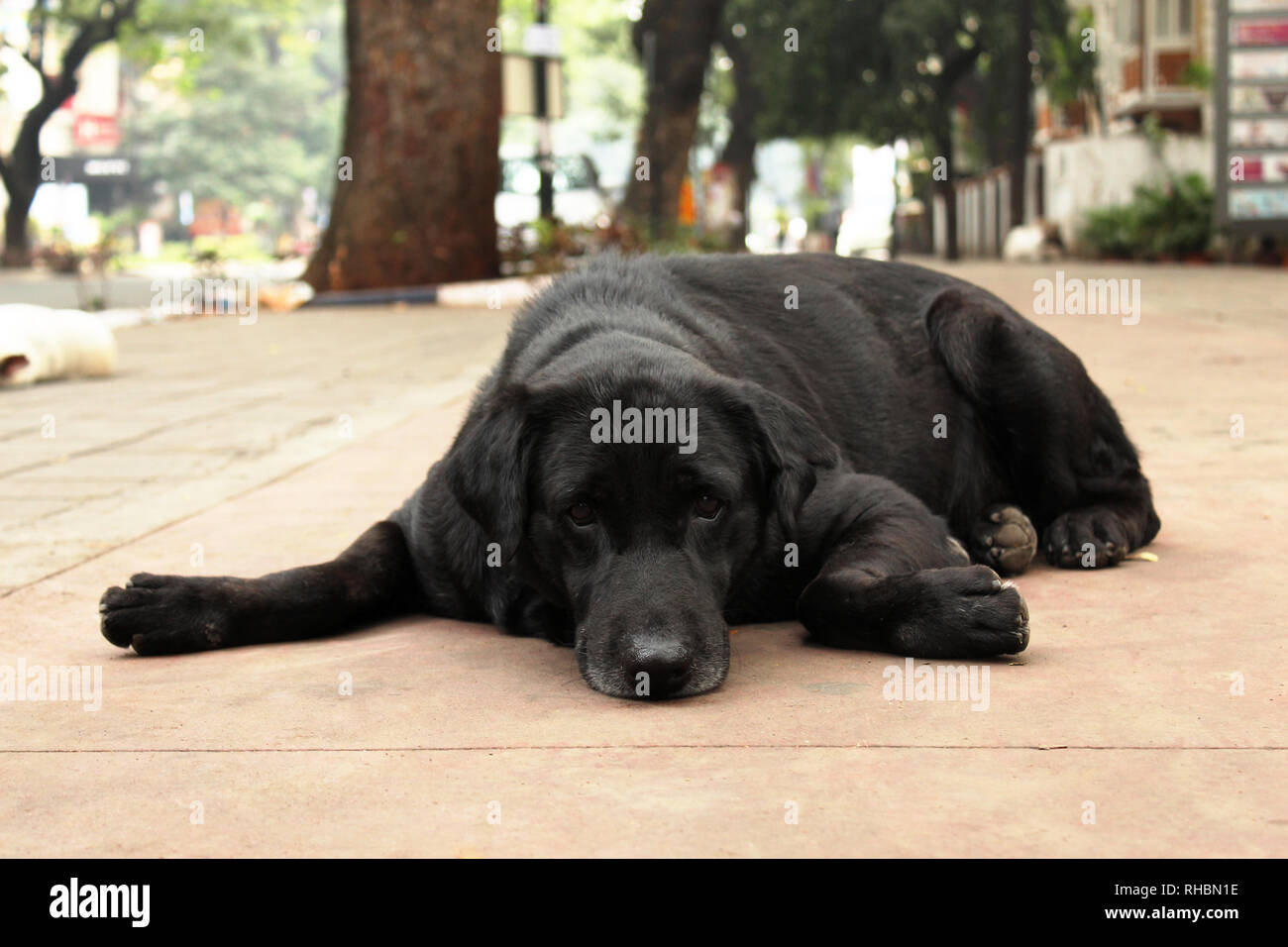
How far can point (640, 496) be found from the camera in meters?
3.43

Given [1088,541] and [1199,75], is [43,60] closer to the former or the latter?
[1199,75]

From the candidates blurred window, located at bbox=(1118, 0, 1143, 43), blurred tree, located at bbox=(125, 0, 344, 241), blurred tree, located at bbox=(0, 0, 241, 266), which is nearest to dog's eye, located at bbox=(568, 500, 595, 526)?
blurred tree, located at bbox=(0, 0, 241, 266)

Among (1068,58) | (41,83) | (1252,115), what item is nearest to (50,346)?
(1252,115)

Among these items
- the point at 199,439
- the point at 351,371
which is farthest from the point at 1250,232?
the point at 199,439

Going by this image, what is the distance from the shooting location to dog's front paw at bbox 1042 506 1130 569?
15.5 feet

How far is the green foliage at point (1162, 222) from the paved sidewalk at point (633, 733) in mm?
24013

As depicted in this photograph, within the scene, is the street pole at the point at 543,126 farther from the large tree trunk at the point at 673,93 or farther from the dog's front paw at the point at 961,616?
the dog's front paw at the point at 961,616

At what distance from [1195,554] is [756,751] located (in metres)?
2.32

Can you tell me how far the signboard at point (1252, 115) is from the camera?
2250 cm

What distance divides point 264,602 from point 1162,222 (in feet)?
92.6

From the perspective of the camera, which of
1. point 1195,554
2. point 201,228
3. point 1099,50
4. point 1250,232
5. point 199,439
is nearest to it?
point 1195,554

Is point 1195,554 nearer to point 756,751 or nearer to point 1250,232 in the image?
point 756,751

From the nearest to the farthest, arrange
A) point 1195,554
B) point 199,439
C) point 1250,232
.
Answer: point 1195,554 → point 199,439 → point 1250,232
